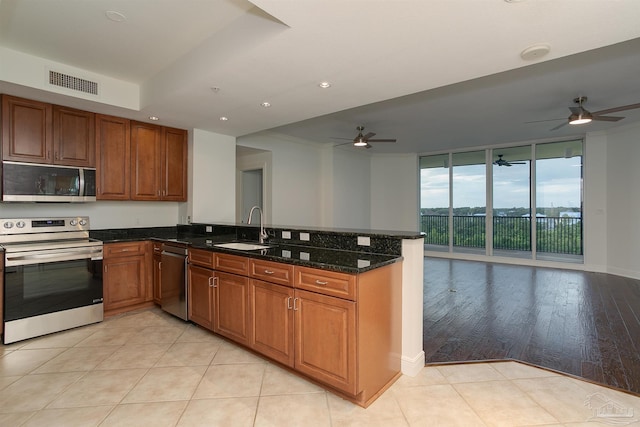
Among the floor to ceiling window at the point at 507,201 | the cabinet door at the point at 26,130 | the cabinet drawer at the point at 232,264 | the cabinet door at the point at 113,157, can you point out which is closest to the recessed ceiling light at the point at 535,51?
the cabinet drawer at the point at 232,264

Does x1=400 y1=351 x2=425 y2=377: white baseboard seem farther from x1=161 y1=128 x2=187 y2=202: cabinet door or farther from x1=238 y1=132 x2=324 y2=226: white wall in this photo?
x1=238 y1=132 x2=324 y2=226: white wall

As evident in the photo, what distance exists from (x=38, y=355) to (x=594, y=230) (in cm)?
863

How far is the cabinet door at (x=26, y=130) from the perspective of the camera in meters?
3.12

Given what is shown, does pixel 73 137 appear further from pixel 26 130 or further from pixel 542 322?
pixel 542 322

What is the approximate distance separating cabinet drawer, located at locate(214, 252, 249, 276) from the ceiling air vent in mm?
2286

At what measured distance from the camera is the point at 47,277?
3.07 metres

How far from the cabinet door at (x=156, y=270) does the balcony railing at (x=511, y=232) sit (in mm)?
4486

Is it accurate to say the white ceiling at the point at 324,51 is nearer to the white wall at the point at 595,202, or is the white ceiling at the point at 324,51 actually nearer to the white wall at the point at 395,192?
the white wall at the point at 595,202

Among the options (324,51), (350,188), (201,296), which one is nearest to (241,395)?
(201,296)

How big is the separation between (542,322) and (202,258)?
3705 millimetres

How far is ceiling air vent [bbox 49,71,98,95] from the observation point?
10.1 feet

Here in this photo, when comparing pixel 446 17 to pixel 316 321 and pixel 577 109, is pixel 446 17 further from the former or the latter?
pixel 577 109

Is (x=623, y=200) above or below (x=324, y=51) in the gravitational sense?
below

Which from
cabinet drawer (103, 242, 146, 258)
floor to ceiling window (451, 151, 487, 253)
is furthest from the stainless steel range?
floor to ceiling window (451, 151, 487, 253)
